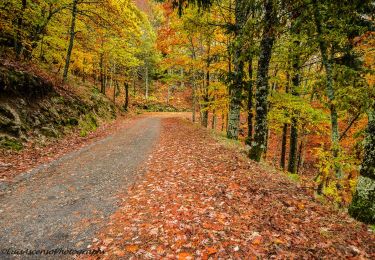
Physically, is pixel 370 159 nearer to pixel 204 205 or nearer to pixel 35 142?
pixel 204 205

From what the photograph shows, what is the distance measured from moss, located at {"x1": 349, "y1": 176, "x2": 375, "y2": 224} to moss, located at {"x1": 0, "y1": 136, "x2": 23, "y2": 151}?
36.1 ft

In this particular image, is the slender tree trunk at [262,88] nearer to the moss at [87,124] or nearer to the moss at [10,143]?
the moss at [10,143]

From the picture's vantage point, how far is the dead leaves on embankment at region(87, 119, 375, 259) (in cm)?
431

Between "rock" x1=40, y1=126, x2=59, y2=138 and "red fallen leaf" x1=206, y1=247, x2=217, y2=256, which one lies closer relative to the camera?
"red fallen leaf" x1=206, y1=247, x2=217, y2=256

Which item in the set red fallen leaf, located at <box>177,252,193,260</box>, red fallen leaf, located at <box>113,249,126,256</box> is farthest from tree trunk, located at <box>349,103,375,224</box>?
red fallen leaf, located at <box>113,249,126,256</box>

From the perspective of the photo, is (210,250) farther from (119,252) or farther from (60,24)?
(60,24)

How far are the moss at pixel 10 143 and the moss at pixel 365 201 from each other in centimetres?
1099

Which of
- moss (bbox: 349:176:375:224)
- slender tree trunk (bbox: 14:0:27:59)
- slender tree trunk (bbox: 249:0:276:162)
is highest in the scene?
slender tree trunk (bbox: 14:0:27:59)

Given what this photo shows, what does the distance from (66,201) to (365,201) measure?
6.93 m

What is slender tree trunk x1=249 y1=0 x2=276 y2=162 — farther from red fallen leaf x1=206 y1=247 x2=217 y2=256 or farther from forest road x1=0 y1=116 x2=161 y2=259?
red fallen leaf x1=206 y1=247 x2=217 y2=256

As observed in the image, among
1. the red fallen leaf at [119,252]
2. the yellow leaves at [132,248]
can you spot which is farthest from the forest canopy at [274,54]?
the red fallen leaf at [119,252]

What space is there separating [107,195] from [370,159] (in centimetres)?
624

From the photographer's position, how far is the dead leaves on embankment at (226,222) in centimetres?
431

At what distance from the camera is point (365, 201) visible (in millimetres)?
5242
